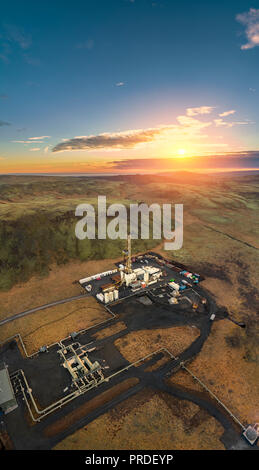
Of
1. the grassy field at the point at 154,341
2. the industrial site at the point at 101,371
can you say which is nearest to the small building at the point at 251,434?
the industrial site at the point at 101,371

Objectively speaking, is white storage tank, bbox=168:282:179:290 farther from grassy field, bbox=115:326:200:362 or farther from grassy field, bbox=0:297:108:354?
grassy field, bbox=0:297:108:354

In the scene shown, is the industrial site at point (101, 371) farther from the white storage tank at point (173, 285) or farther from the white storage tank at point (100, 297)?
the white storage tank at point (173, 285)

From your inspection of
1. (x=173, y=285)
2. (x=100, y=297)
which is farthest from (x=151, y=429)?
(x=173, y=285)

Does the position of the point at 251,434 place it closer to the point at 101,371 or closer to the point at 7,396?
the point at 101,371

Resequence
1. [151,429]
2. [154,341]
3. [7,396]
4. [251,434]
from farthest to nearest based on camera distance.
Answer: [154,341] → [7,396] → [151,429] → [251,434]

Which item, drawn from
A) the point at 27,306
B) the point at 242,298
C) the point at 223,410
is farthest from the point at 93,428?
the point at 242,298

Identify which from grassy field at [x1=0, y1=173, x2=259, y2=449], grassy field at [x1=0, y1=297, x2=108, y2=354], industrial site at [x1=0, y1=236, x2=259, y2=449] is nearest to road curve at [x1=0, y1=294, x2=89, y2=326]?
industrial site at [x1=0, y1=236, x2=259, y2=449]
